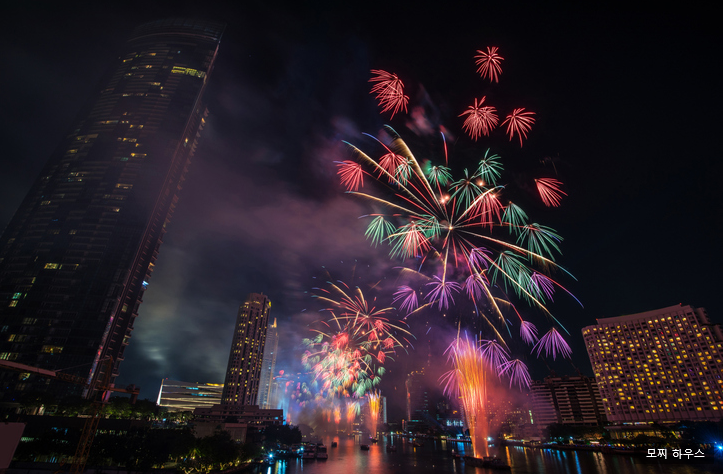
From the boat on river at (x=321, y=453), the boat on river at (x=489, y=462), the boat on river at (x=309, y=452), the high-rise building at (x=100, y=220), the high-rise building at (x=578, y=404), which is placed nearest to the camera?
the boat on river at (x=489, y=462)

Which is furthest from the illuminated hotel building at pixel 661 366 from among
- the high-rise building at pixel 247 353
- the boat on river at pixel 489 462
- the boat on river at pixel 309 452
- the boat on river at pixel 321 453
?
the high-rise building at pixel 247 353

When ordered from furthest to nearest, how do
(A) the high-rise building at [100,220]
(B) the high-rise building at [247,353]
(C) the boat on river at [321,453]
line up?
(B) the high-rise building at [247,353] → (A) the high-rise building at [100,220] → (C) the boat on river at [321,453]

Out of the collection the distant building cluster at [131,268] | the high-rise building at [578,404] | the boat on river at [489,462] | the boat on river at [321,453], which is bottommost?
the boat on river at [321,453]

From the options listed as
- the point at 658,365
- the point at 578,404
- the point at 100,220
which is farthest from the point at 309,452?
the point at 578,404

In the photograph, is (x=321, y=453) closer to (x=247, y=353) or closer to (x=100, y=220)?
(x=247, y=353)

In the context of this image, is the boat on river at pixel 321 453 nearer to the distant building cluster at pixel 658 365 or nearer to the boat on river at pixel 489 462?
the boat on river at pixel 489 462

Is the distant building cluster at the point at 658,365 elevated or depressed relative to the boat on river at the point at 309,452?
elevated

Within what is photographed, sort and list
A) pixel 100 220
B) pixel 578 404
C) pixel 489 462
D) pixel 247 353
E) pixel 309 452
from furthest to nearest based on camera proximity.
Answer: pixel 578 404 → pixel 247 353 → pixel 100 220 → pixel 309 452 → pixel 489 462
